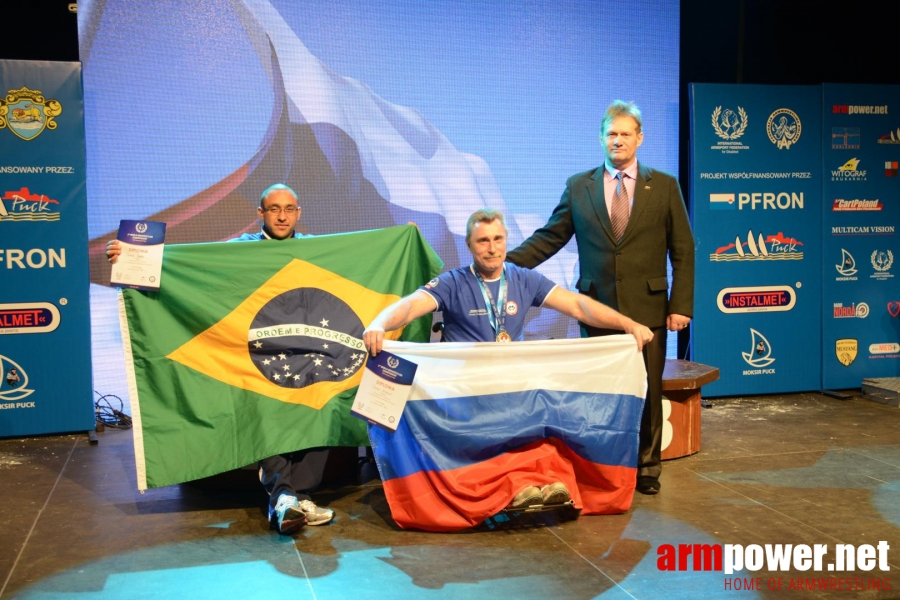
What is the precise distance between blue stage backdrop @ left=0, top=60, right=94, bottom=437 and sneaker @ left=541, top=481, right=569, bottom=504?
9.59 ft

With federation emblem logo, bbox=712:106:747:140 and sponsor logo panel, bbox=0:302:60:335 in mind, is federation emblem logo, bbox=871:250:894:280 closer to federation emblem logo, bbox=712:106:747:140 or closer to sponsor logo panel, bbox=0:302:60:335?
federation emblem logo, bbox=712:106:747:140

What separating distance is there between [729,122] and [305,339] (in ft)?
11.0

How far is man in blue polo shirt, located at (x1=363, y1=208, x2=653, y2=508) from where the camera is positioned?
10.9 ft

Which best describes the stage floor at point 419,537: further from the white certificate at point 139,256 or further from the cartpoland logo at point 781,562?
the white certificate at point 139,256

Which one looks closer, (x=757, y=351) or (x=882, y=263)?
(x=757, y=351)

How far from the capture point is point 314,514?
3184mm

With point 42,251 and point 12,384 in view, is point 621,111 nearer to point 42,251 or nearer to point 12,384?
point 42,251

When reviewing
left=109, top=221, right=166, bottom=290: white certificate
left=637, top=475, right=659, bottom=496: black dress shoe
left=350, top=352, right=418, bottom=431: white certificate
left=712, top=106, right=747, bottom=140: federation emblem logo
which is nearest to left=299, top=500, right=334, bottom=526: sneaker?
left=350, top=352, right=418, bottom=431: white certificate

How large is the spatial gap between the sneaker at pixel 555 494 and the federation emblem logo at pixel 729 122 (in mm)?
3219

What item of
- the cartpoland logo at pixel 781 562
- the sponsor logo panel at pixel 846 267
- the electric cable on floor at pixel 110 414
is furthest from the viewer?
the sponsor logo panel at pixel 846 267

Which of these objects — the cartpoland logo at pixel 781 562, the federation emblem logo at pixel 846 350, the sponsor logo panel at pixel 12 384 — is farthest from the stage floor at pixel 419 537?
the federation emblem logo at pixel 846 350

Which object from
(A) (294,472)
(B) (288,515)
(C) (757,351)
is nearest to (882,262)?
(C) (757,351)

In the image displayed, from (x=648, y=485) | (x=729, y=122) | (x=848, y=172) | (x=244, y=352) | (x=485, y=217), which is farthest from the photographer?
(x=848, y=172)

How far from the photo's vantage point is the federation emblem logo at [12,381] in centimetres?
470
